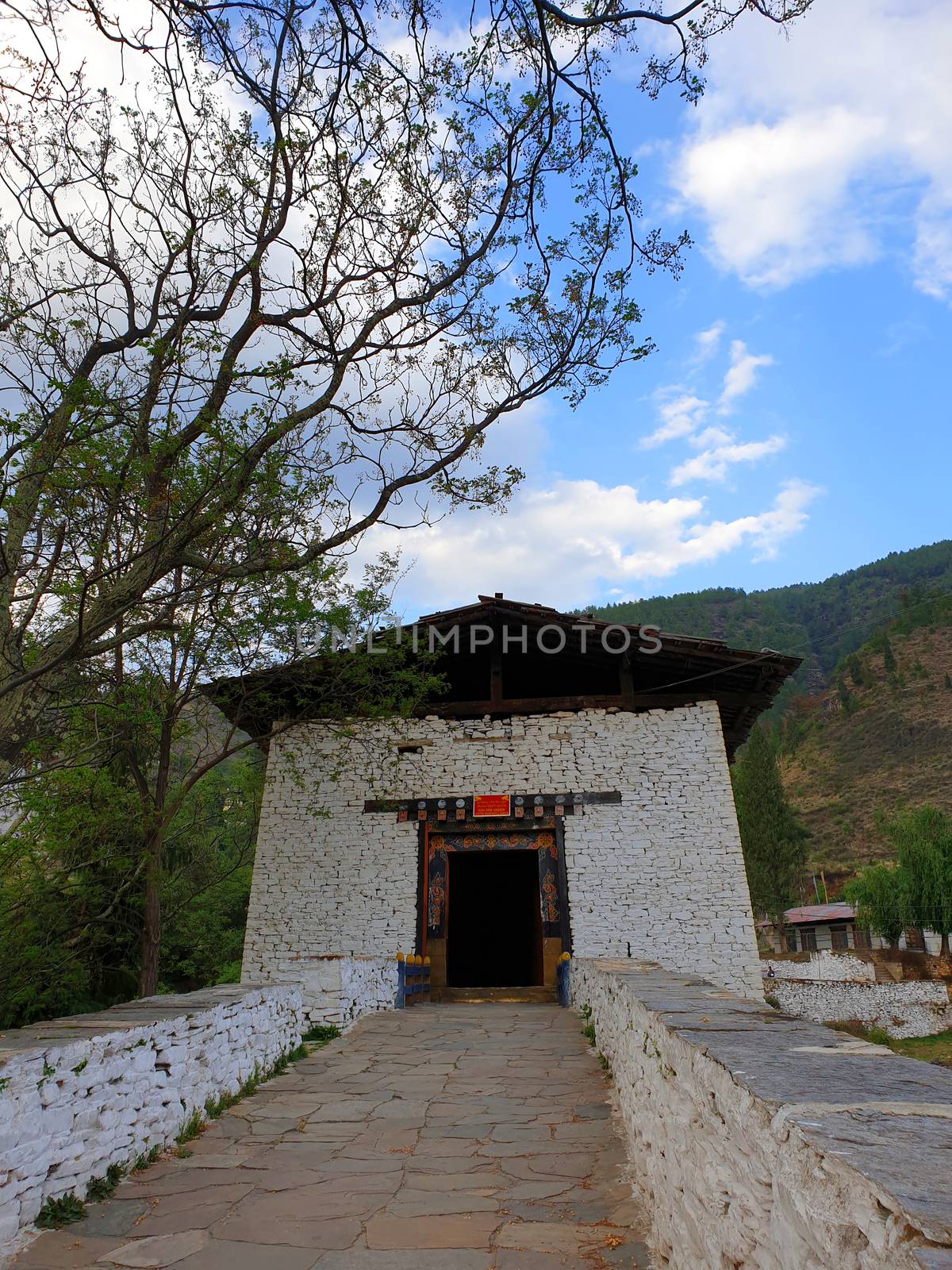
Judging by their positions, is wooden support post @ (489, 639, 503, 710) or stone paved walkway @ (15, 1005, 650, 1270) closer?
stone paved walkway @ (15, 1005, 650, 1270)

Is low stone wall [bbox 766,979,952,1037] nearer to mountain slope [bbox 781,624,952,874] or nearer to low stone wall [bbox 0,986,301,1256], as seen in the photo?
low stone wall [bbox 0,986,301,1256]

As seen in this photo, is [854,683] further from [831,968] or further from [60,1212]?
[60,1212]

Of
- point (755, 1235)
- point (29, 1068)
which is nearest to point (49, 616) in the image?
point (29, 1068)

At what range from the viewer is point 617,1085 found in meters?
4.74

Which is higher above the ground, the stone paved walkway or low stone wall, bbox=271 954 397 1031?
low stone wall, bbox=271 954 397 1031

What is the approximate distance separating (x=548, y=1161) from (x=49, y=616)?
6.68 metres

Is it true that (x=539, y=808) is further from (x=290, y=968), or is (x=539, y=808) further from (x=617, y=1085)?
(x=617, y=1085)

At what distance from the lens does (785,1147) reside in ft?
4.91

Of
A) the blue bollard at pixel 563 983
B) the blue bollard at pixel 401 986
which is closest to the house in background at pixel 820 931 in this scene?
the blue bollard at pixel 563 983

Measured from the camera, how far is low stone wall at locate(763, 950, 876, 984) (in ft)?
94.8

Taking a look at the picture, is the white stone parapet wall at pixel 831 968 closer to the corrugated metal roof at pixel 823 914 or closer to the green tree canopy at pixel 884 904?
the green tree canopy at pixel 884 904

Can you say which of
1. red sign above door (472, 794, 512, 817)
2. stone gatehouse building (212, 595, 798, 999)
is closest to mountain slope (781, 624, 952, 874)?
stone gatehouse building (212, 595, 798, 999)

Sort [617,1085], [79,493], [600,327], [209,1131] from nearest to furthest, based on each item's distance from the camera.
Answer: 1. [209,1131]
2. [617,1085]
3. [79,493]
4. [600,327]

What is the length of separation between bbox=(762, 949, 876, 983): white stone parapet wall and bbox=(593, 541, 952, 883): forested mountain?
1952cm
